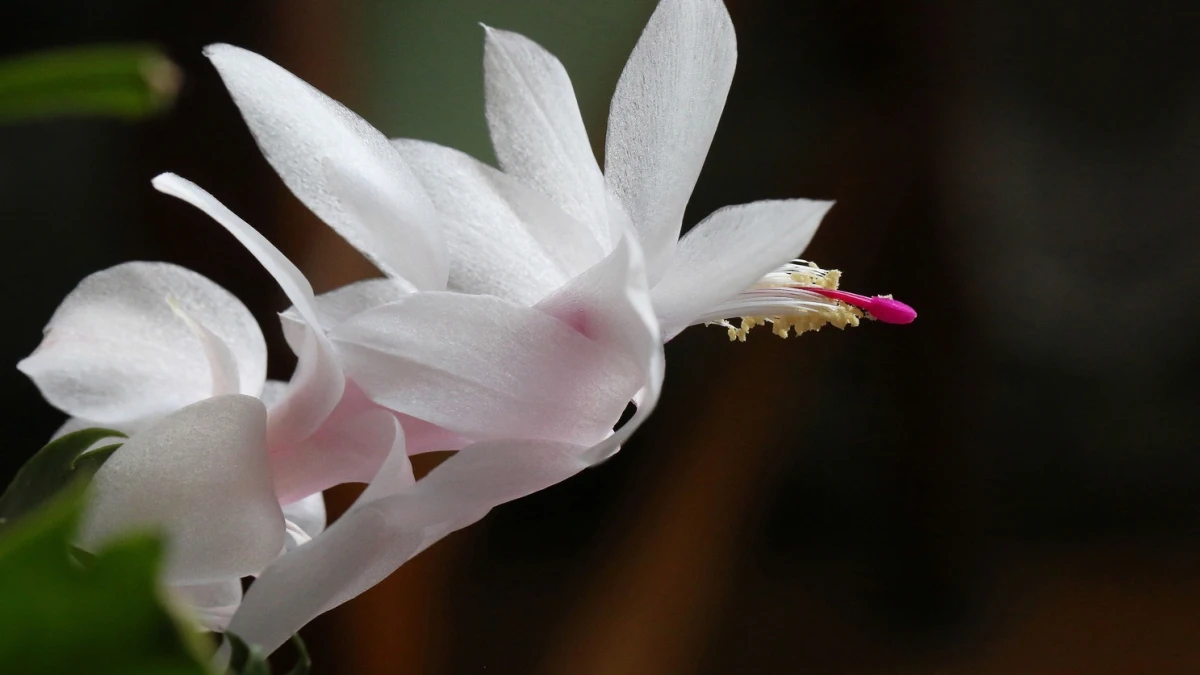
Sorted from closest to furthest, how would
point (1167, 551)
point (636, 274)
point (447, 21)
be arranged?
point (636, 274) < point (447, 21) < point (1167, 551)

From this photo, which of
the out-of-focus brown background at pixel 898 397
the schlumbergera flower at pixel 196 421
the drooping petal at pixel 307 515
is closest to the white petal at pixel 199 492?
the schlumbergera flower at pixel 196 421

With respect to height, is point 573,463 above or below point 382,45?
below

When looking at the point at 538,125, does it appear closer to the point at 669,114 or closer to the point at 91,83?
the point at 669,114

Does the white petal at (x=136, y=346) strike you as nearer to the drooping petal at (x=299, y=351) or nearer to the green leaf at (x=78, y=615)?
the drooping petal at (x=299, y=351)

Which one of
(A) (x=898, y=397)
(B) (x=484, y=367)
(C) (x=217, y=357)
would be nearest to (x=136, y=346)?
(C) (x=217, y=357)

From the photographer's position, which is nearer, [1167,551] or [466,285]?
[466,285]

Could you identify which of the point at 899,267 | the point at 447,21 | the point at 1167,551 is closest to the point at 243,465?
the point at 447,21

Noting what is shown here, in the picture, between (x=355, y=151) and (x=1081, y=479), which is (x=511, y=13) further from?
(x=355, y=151)
